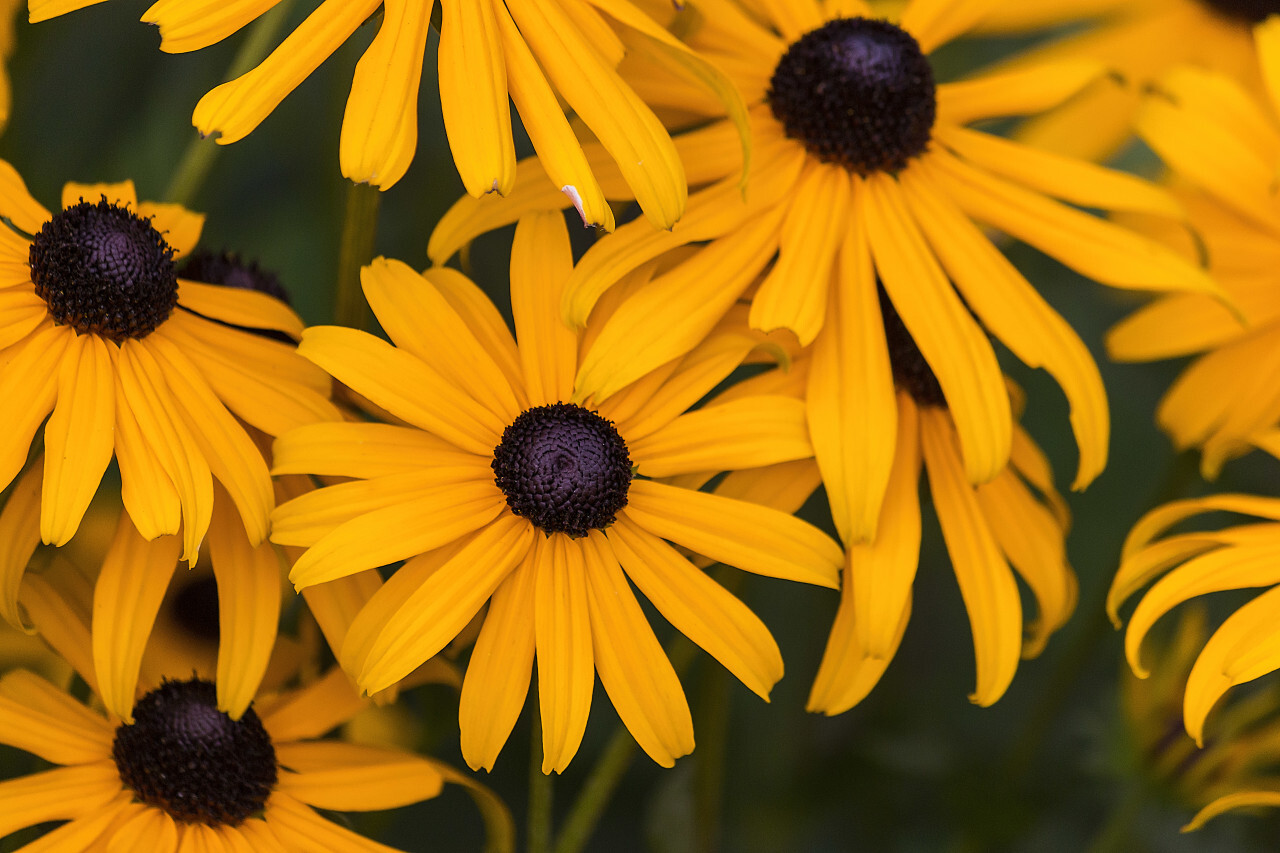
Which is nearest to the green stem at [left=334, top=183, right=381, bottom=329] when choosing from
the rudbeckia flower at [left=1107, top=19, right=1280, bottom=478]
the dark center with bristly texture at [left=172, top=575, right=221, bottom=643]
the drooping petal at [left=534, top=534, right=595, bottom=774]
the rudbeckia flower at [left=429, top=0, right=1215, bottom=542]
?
the rudbeckia flower at [left=429, top=0, right=1215, bottom=542]

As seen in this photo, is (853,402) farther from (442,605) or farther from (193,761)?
(193,761)

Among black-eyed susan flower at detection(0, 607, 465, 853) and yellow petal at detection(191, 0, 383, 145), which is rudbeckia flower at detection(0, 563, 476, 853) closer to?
black-eyed susan flower at detection(0, 607, 465, 853)

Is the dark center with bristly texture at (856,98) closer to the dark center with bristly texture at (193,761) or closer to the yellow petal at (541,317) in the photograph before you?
the yellow petal at (541,317)

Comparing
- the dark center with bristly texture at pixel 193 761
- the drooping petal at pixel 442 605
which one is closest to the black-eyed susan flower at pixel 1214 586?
the drooping petal at pixel 442 605

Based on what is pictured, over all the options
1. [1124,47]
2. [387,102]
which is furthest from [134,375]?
[1124,47]

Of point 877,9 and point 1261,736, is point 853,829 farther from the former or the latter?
point 877,9
